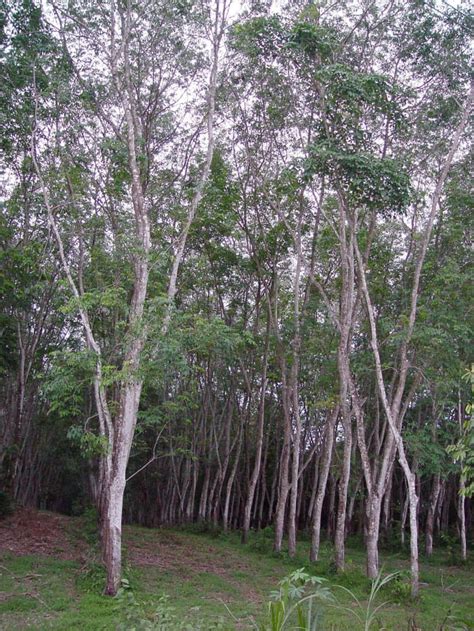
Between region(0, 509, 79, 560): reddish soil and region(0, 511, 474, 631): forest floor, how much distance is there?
0.08ft

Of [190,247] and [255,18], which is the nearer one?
[255,18]

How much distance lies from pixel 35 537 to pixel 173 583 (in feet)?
14.2

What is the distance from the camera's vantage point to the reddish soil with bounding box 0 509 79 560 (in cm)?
1312

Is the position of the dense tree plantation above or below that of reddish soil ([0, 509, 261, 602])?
above

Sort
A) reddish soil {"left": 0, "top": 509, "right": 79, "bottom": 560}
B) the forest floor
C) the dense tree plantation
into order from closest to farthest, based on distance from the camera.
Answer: the forest floor, the dense tree plantation, reddish soil {"left": 0, "top": 509, "right": 79, "bottom": 560}

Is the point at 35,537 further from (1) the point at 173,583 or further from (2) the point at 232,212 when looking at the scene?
(2) the point at 232,212

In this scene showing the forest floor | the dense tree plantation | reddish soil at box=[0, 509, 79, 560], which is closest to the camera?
the forest floor

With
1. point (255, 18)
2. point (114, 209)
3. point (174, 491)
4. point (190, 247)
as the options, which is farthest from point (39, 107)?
point (174, 491)

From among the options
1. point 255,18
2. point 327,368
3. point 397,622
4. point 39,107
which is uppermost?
point 255,18

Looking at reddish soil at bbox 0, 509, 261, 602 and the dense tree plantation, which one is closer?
the dense tree plantation

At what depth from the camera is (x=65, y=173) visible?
1224cm

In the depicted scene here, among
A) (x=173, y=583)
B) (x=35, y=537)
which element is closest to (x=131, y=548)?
(x=35, y=537)

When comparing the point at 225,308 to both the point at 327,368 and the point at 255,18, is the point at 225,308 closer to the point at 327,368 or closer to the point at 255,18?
the point at 327,368

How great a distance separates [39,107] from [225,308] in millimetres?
9660
